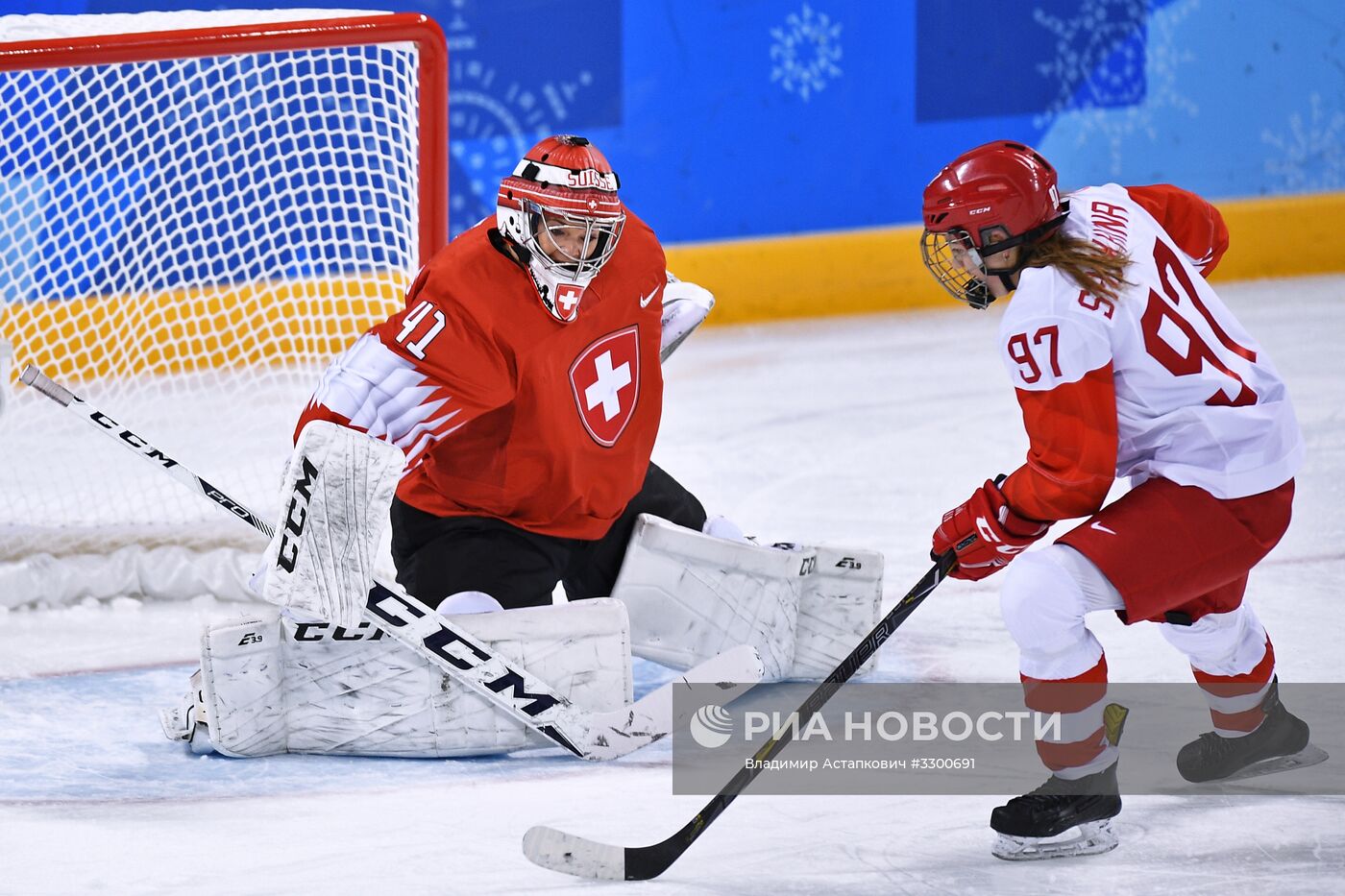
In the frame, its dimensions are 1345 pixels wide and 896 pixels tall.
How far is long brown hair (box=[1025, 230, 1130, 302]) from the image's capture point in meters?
2.10

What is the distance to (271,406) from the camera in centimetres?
406

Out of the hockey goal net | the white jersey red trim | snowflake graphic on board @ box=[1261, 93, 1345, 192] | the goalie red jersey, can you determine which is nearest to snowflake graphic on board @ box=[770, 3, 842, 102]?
the hockey goal net

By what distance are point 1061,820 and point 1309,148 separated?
15.4 ft

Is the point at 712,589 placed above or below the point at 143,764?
above

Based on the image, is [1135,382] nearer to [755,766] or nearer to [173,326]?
[755,766]

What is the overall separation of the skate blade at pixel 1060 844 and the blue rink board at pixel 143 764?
56cm

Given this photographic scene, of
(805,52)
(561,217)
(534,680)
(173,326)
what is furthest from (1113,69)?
(534,680)

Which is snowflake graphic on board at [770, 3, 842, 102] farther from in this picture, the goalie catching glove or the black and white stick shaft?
the goalie catching glove

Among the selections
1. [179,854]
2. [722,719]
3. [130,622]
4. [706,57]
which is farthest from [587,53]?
[179,854]

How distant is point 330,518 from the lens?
2283 millimetres

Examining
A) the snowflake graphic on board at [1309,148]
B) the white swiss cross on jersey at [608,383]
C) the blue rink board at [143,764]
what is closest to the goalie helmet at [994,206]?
the white swiss cross on jersey at [608,383]

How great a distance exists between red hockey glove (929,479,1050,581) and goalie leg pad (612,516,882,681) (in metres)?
0.56

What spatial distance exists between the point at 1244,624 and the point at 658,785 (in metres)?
0.83

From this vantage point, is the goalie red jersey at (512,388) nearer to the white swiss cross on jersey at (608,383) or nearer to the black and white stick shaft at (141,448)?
the white swiss cross on jersey at (608,383)
